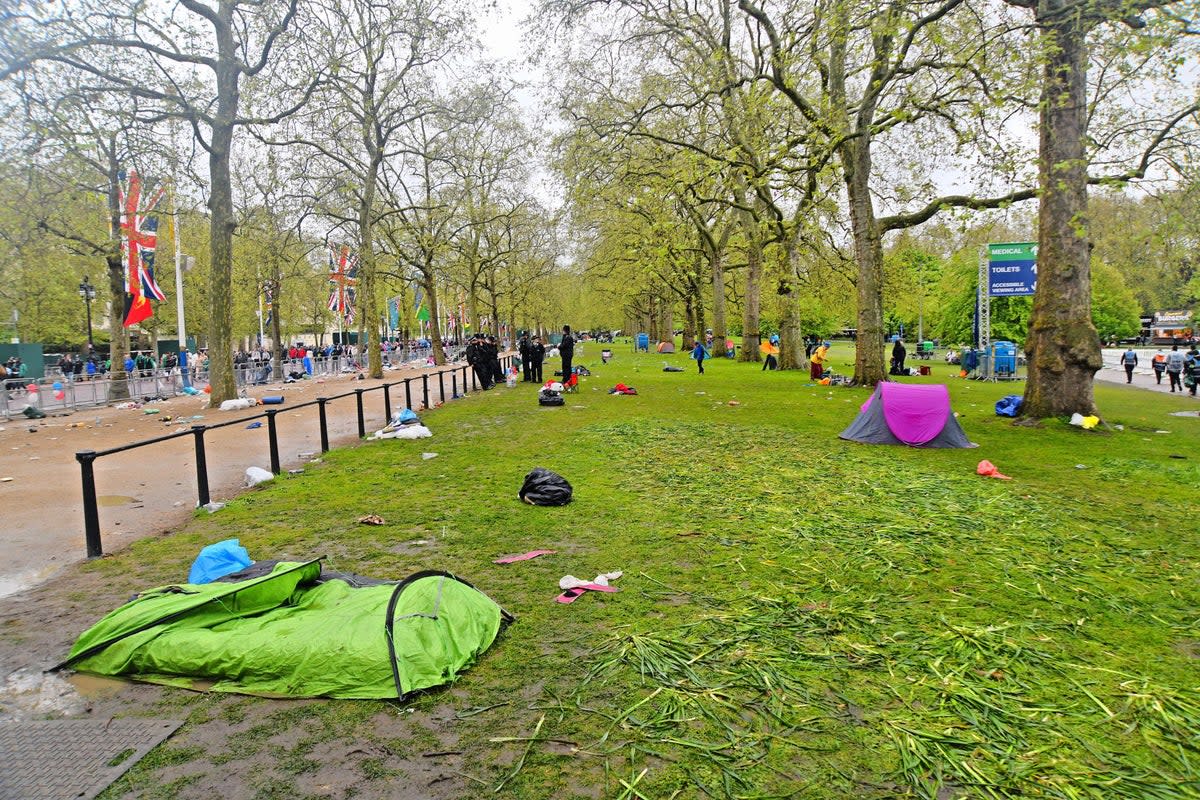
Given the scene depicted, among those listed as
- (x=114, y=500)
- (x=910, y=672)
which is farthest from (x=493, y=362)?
(x=910, y=672)

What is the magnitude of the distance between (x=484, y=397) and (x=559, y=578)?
53.4 feet

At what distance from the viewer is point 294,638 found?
12.1 feet

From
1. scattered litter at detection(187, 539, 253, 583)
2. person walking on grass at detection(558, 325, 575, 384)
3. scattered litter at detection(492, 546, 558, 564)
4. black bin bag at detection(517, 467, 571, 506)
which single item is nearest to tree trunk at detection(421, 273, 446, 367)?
person walking on grass at detection(558, 325, 575, 384)

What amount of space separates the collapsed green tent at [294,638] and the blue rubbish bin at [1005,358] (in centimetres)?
2691

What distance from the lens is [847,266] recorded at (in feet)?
96.6

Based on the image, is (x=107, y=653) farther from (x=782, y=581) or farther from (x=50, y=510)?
(x=50, y=510)

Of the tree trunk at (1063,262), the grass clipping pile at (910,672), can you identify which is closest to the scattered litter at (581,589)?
the grass clipping pile at (910,672)

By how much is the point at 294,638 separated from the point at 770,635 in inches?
106

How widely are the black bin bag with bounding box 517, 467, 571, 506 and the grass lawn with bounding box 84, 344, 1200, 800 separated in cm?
27

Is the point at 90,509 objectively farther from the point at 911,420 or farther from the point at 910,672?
the point at 911,420

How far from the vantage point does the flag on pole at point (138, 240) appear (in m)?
21.9

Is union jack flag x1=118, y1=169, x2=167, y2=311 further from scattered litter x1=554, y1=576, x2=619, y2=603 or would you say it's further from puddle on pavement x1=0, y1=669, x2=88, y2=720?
scattered litter x1=554, y1=576, x2=619, y2=603

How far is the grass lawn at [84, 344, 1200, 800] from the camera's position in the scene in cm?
281

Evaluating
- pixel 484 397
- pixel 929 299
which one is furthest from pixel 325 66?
pixel 929 299
